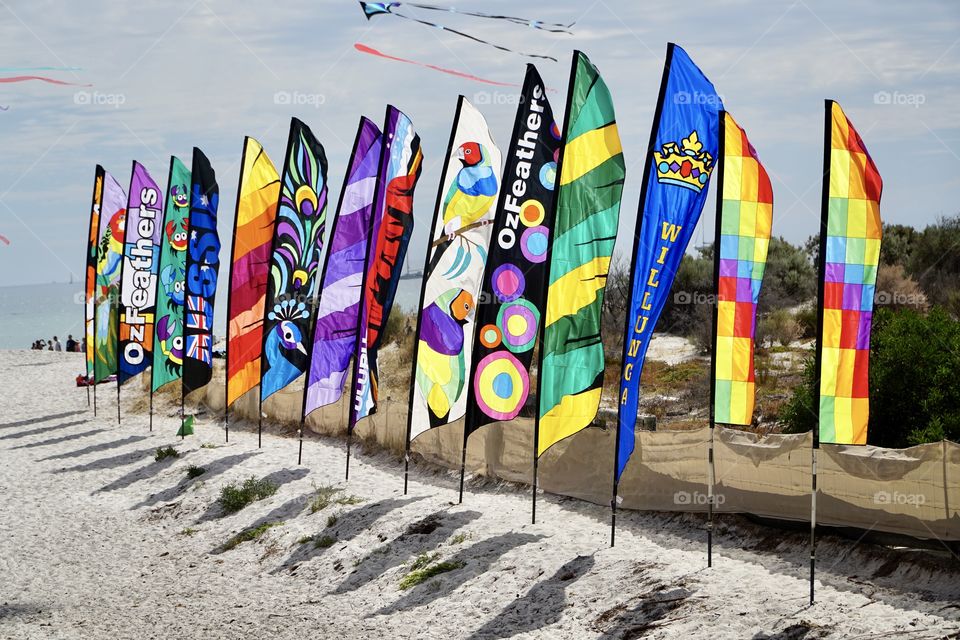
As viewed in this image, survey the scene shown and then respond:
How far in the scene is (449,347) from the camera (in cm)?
1736

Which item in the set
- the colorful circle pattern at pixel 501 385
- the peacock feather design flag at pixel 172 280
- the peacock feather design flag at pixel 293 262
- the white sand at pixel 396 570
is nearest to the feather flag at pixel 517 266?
the colorful circle pattern at pixel 501 385

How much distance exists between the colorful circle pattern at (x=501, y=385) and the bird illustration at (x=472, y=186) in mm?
2526

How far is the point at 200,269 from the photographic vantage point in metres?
25.3

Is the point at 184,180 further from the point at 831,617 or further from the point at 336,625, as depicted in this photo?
the point at 831,617

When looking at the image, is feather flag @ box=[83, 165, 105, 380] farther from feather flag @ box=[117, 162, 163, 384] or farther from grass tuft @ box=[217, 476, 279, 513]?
grass tuft @ box=[217, 476, 279, 513]

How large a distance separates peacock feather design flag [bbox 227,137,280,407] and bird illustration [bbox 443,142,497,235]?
24.0 feet

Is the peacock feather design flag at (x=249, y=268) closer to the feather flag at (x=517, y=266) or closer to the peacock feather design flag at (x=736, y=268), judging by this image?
the feather flag at (x=517, y=266)

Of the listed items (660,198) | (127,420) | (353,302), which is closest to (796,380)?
(353,302)

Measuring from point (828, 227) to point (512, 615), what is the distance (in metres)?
6.08

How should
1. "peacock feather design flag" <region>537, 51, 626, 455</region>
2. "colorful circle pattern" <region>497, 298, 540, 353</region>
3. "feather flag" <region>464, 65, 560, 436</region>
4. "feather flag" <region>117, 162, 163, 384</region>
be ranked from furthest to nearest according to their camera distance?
"feather flag" <region>117, 162, 163, 384</region>
"colorful circle pattern" <region>497, 298, 540, 353</region>
"feather flag" <region>464, 65, 560, 436</region>
"peacock feather design flag" <region>537, 51, 626, 455</region>

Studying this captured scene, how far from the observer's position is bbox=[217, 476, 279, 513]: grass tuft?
20203 mm

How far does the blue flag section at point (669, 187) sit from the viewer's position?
13.2m


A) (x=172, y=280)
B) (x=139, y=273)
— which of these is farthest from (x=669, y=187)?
(x=139, y=273)

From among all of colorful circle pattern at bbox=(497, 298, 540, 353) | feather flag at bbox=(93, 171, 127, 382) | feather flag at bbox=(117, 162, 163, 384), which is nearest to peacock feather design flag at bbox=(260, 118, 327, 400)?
feather flag at bbox=(117, 162, 163, 384)
